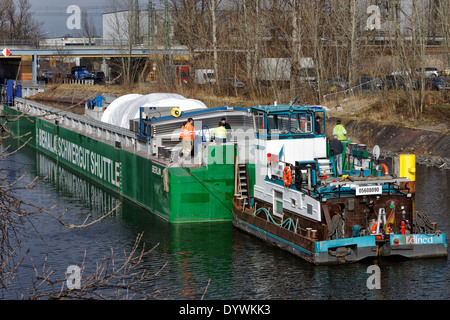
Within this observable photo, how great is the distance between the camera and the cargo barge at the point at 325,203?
2330 cm

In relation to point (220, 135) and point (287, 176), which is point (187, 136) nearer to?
point (220, 135)

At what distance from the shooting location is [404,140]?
49281mm

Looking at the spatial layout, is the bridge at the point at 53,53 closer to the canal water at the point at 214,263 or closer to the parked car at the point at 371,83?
the parked car at the point at 371,83

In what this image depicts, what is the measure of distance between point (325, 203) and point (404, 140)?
27544 mm

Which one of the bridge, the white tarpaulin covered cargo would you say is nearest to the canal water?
the white tarpaulin covered cargo

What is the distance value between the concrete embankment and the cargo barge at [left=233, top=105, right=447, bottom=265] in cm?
1815

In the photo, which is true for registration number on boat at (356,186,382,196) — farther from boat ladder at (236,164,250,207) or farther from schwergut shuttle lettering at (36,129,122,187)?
A: schwergut shuttle lettering at (36,129,122,187)

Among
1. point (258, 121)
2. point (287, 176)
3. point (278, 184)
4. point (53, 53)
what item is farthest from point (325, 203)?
point (53, 53)

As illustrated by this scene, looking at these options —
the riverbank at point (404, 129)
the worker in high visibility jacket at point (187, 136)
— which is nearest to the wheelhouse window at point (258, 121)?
the worker in high visibility jacket at point (187, 136)

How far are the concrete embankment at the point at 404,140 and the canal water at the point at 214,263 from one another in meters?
10.6

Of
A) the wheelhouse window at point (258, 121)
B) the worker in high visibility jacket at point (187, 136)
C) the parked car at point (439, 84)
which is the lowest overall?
the worker in high visibility jacket at point (187, 136)

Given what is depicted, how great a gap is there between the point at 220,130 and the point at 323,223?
880 centimetres
